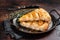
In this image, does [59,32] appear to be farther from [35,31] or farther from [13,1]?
[13,1]

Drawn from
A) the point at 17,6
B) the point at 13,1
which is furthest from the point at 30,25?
the point at 13,1

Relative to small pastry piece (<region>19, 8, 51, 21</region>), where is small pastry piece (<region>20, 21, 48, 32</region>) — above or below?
below

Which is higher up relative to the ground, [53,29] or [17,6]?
[17,6]

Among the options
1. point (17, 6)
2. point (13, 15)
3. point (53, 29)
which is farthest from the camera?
point (17, 6)

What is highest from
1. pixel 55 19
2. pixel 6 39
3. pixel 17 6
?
pixel 17 6

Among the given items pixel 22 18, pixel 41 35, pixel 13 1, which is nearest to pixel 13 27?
pixel 22 18

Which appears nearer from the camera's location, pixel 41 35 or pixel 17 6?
pixel 41 35

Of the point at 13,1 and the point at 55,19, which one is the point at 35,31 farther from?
the point at 13,1

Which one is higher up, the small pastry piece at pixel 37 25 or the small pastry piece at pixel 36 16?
the small pastry piece at pixel 36 16

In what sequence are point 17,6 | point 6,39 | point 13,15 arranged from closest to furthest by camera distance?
1. point 6,39
2. point 13,15
3. point 17,6
